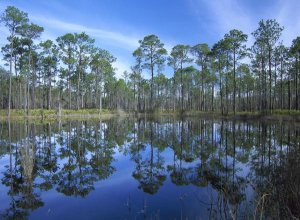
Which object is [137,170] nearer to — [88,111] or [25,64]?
[88,111]

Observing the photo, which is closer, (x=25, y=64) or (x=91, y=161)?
(x=91, y=161)

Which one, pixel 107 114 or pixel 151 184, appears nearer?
pixel 151 184

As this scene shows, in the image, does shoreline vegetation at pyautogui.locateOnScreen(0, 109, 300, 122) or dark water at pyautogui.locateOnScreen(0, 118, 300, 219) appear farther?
shoreline vegetation at pyautogui.locateOnScreen(0, 109, 300, 122)

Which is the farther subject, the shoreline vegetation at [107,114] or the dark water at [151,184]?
the shoreline vegetation at [107,114]

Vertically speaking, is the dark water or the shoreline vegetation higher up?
the shoreline vegetation

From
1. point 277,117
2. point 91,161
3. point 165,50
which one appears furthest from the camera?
point 165,50

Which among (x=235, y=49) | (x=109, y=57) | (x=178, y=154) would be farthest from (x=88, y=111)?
(x=178, y=154)

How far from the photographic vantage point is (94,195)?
23.0 ft

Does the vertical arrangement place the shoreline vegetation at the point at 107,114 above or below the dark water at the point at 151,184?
above

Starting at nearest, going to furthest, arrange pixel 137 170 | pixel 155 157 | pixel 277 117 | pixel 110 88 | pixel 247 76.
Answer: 1. pixel 137 170
2. pixel 155 157
3. pixel 277 117
4. pixel 247 76
5. pixel 110 88

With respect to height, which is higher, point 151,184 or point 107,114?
point 107,114

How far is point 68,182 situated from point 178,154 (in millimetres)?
5764

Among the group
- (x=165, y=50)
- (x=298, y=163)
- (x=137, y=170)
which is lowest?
(x=137, y=170)

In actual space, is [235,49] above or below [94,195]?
above
